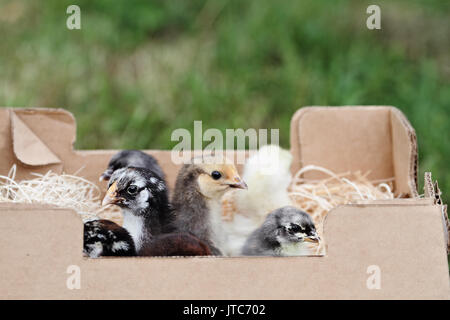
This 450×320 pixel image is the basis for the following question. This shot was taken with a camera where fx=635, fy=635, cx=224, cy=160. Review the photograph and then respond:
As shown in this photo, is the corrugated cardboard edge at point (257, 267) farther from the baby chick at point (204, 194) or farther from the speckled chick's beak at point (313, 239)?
the baby chick at point (204, 194)

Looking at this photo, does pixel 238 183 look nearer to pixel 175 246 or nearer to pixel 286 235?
pixel 286 235

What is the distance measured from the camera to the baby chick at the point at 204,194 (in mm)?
2096

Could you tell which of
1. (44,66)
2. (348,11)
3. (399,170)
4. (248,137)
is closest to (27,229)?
(399,170)

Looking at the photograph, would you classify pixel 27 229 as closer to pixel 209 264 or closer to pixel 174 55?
pixel 209 264

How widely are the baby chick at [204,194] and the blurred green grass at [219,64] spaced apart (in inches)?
54.1

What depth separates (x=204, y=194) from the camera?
2143mm

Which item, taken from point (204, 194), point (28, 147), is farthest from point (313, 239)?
point (28, 147)

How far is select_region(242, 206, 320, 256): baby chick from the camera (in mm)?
1962

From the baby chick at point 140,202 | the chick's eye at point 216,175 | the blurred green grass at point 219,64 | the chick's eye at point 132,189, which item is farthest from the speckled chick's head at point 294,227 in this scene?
the blurred green grass at point 219,64

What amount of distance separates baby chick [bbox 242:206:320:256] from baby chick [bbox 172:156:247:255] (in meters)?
0.15

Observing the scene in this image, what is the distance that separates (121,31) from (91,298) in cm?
334

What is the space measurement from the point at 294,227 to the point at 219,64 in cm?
240

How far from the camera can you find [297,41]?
14.2ft

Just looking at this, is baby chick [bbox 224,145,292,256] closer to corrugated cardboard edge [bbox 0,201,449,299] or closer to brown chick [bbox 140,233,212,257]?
brown chick [bbox 140,233,212,257]
